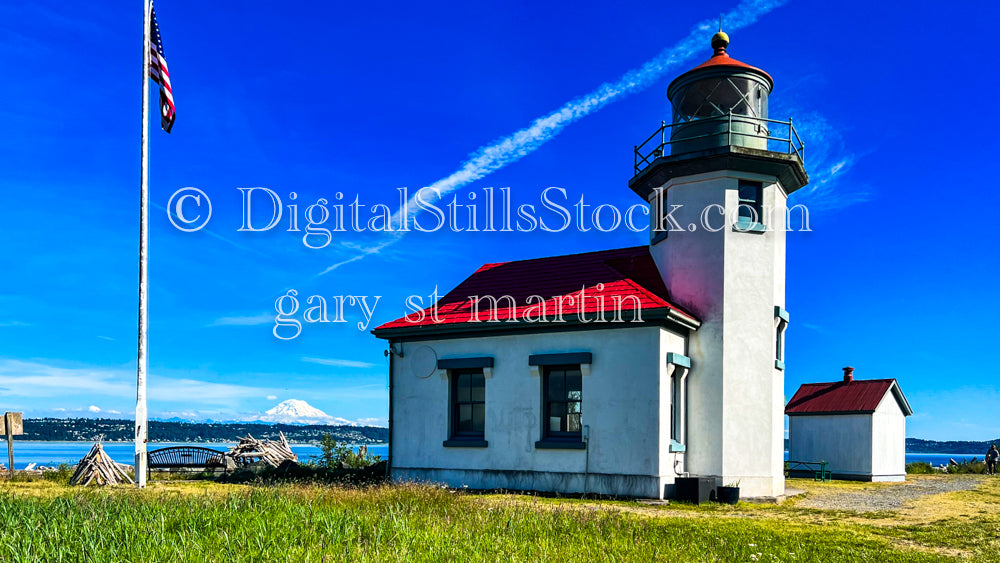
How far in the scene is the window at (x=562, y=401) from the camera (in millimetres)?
18188

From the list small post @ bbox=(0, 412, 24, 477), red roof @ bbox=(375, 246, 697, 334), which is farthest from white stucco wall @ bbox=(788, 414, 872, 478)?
small post @ bbox=(0, 412, 24, 477)

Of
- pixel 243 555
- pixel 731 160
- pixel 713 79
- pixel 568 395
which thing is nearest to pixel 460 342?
pixel 568 395

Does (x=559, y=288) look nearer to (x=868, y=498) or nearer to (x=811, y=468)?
(x=868, y=498)

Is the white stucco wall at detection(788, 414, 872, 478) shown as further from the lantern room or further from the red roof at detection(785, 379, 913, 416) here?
the lantern room

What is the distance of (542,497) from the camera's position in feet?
55.5

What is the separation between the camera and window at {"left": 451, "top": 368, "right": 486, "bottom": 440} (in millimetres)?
19359

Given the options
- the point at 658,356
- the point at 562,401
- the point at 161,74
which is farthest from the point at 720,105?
the point at 161,74

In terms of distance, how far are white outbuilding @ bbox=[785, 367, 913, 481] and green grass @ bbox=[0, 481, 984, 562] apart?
1730cm

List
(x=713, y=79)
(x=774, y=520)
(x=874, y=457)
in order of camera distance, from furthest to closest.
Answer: (x=874, y=457)
(x=713, y=79)
(x=774, y=520)

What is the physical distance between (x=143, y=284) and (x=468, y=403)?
25.8ft

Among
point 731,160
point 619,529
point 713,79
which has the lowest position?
point 619,529

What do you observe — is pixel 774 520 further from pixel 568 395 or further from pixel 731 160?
pixel 731 160

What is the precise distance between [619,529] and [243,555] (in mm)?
5174

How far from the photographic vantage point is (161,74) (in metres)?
17.5
